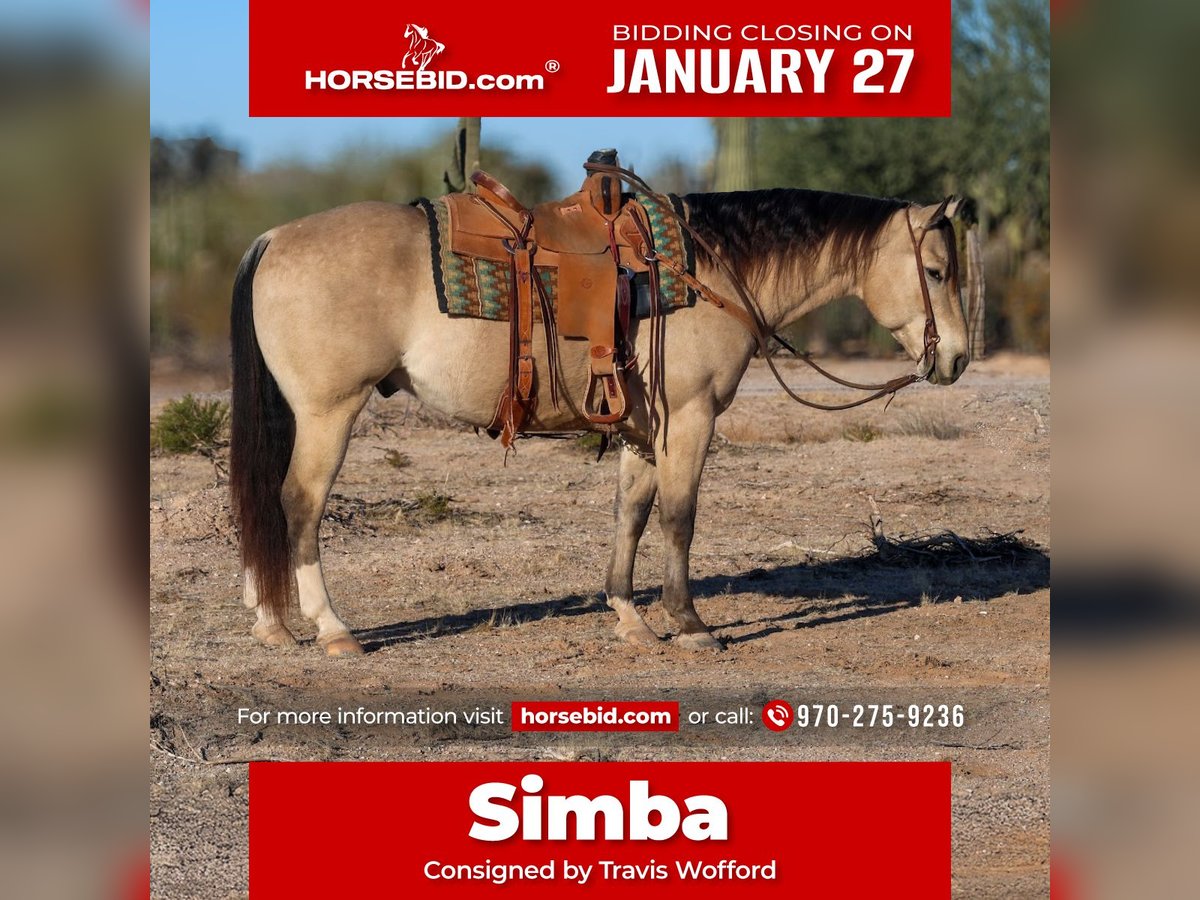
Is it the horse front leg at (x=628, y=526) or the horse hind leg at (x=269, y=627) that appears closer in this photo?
the horse hind leg at (x=269, y=627)

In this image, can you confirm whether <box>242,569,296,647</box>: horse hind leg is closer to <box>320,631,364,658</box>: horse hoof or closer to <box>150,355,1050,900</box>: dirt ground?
<box>150,355,1050,900</box>: dirt ground

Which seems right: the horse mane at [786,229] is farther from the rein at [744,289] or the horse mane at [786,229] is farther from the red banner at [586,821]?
the red banner at [586,821]

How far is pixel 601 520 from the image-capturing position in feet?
30.5

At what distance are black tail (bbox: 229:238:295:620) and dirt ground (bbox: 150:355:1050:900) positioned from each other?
Answer: 1.61 ft

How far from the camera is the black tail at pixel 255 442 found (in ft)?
19.9

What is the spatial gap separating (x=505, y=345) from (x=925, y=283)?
6.27 ft

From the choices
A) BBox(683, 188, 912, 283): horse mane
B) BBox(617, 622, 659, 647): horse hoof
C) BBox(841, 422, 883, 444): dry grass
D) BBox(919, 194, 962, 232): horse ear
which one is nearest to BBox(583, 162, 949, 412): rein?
BBox(919, 194, 962, 232): horse ear

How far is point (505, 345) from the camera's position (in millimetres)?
6020

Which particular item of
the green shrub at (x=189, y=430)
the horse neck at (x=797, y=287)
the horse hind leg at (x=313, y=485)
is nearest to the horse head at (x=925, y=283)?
the horse neck at (x=797, y=287)

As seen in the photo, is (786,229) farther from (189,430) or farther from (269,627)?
(189,430)

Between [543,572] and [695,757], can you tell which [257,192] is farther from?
[695,757]

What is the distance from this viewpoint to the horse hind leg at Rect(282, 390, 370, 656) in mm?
6000

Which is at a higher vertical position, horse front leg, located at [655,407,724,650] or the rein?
the rein
